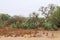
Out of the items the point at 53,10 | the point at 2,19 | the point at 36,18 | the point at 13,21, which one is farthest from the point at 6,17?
the point at 53,10

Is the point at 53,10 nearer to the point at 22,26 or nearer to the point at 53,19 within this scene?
the point at 53,19

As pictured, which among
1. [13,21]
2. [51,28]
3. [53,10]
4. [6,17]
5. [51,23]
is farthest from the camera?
[6,17]

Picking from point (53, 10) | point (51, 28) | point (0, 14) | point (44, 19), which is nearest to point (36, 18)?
point (44, 19)

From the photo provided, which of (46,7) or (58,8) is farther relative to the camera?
(46,7)

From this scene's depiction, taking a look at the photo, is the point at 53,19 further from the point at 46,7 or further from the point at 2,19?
the point at 2,19

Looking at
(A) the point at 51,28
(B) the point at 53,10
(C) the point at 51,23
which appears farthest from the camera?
(B) the point at 53,10

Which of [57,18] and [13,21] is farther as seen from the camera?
[13,21]

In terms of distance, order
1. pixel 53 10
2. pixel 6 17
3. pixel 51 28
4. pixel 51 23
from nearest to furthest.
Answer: pixel 51 28, pixel 51 23, pixel 53 10, pixel 6 17

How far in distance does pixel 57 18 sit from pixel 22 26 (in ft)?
14.8

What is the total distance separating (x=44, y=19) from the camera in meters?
25.7

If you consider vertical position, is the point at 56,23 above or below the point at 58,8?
below

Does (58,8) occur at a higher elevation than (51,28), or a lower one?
higher

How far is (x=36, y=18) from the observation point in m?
25.9

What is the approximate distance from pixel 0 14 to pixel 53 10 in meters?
9.31
